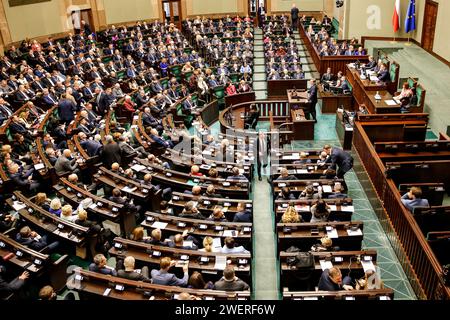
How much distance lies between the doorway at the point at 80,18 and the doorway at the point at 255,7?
9696 millimetres

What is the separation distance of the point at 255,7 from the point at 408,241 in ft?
78.3

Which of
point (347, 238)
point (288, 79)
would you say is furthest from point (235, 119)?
point (347, 238)

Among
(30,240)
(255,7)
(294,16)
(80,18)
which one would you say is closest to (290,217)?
(30,240)

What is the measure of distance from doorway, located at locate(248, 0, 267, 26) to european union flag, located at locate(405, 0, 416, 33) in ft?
36.2

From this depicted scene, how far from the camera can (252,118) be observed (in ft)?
43.9

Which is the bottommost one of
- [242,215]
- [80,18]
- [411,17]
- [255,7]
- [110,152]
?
[242,215]

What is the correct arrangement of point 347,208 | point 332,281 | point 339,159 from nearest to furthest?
point 332,281 → point 347,208 → point 339,159

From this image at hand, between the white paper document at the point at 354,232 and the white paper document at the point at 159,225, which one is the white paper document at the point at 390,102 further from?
the white paper document at the point at 159,225

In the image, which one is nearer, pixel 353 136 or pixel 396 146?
pixel 396 146

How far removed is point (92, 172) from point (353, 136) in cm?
620

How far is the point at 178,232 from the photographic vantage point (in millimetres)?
7367

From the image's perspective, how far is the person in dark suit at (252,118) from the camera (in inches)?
525

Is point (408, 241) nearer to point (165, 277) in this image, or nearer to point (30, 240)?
point (165, 277)
